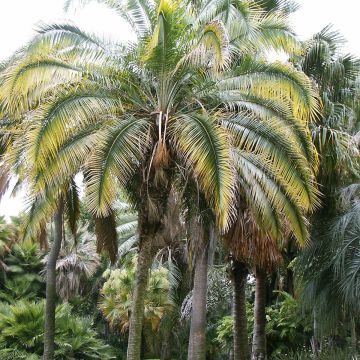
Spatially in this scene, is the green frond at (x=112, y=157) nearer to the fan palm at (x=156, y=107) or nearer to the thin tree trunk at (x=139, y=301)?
the fan palm at (x=156, y=107)

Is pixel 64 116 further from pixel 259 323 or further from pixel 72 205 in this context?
pixel 259 323

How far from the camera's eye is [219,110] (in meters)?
11.0

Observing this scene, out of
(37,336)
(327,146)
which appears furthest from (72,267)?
(327,146)

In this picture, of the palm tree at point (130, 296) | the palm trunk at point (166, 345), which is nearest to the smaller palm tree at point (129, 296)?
the palm tree at point (130, 296)

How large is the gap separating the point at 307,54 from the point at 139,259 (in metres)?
7.59

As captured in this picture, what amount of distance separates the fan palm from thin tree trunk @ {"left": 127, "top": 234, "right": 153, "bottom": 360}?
19 mm

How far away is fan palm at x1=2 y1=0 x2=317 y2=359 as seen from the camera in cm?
944

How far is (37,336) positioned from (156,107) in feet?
30.7

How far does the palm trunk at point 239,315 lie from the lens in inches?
597

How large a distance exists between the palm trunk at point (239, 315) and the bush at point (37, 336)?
4.55m

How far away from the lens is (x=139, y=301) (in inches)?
417

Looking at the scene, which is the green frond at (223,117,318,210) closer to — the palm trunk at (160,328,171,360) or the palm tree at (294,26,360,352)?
the palm tree at (294,26,360,352)

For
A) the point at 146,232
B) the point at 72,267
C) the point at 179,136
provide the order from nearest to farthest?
the point at 179,136 → the point at 146,232 → the point at 72,267

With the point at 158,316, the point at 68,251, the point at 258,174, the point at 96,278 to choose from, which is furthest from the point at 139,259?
the point at 96,278
